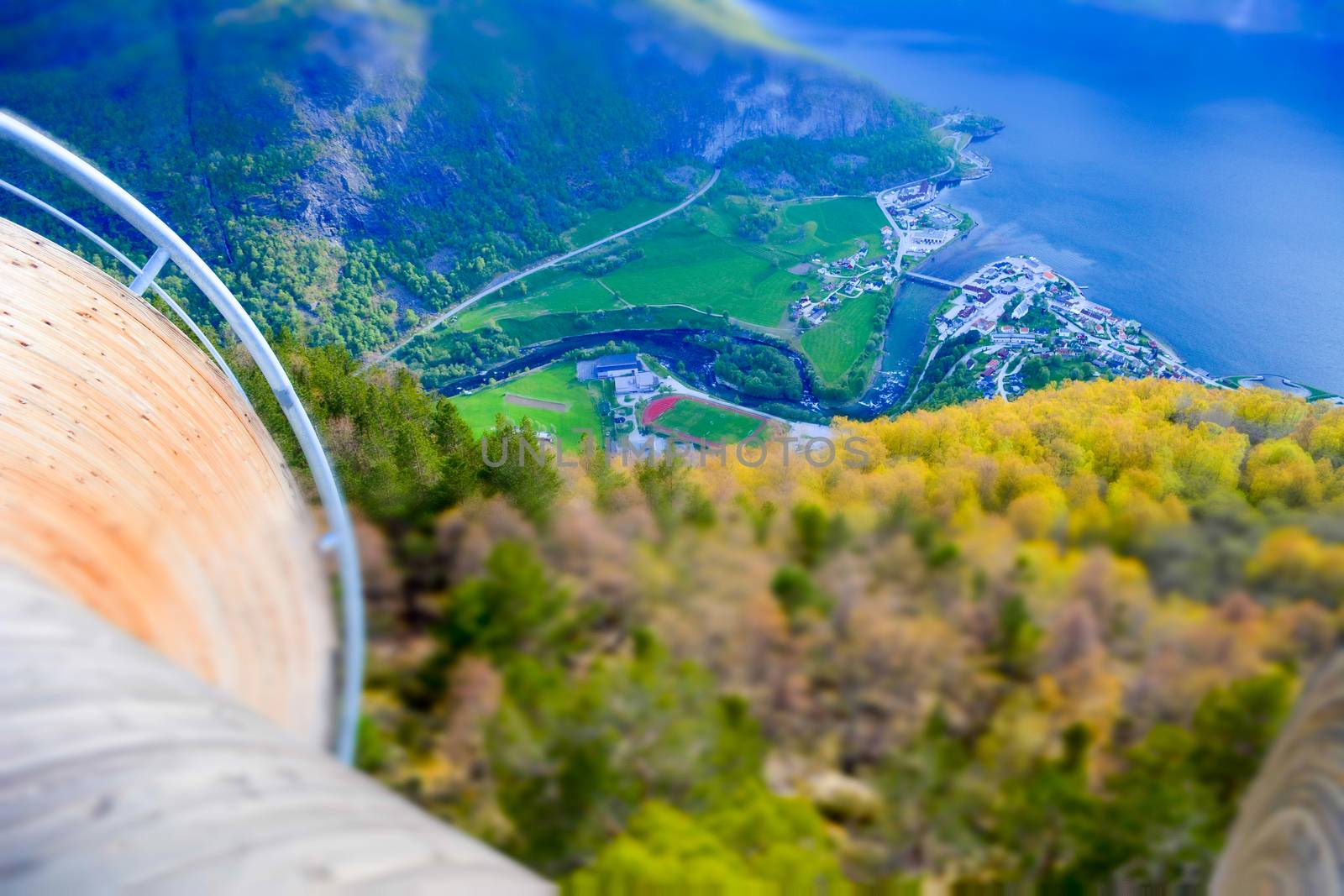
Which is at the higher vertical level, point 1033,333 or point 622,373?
point 1033,333

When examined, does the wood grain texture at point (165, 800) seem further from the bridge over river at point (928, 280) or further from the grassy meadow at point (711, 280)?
the bridge over river at point (928, 280)

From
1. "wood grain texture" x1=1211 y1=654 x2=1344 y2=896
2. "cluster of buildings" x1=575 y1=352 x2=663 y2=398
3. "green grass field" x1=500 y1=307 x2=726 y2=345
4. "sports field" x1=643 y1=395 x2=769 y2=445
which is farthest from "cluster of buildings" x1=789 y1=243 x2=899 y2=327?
"wood grain texture" x1=1211 y1=654 x2=1344 y2=896

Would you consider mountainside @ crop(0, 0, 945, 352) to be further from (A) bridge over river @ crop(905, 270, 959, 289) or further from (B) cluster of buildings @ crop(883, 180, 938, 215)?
(A) bridge over river @ crop(905, 270, 959, 289)

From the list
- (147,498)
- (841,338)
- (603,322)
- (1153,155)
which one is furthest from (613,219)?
(147,498)

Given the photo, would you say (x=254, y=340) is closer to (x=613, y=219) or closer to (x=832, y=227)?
(x=613, y=219)

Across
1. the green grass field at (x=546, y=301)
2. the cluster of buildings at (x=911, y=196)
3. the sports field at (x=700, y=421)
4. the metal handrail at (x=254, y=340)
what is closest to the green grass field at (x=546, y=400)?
the sports field at (x=700, y=421)
